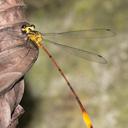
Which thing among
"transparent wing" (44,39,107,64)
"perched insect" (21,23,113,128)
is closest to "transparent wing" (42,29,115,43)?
"perched insect" (21,23,113,128)

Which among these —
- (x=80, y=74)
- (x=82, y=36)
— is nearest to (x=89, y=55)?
(x=80, y=74)

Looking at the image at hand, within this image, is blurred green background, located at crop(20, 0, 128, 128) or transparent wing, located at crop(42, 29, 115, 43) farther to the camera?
transparent wing, located at crop(42, 29, 115, 43)

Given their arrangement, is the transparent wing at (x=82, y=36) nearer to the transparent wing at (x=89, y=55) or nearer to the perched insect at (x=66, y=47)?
the perched insect at (x=66, y=47)

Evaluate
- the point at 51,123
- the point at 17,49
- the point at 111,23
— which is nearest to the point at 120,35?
the point at 111,23

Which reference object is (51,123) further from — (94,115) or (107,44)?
(107,44)

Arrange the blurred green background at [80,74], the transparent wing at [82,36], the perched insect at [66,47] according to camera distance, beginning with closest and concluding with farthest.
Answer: the perched insect at [66,47] < the blurred green background at [80,74] < the transparent wing at [82,36]

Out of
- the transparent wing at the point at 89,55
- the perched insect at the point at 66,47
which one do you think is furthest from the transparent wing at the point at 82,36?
the transparent wing at the point at 89,55

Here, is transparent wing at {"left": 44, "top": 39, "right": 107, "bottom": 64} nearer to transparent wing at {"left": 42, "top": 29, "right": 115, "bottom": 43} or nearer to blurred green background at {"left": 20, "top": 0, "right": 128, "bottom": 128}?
blurred green background at {"left": 20, "top": 0, "right": 128, "bottom": 128}

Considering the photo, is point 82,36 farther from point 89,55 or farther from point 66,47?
point 89,55

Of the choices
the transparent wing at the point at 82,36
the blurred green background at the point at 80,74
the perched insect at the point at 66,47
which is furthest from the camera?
the transparent wing at the point at 82,36
